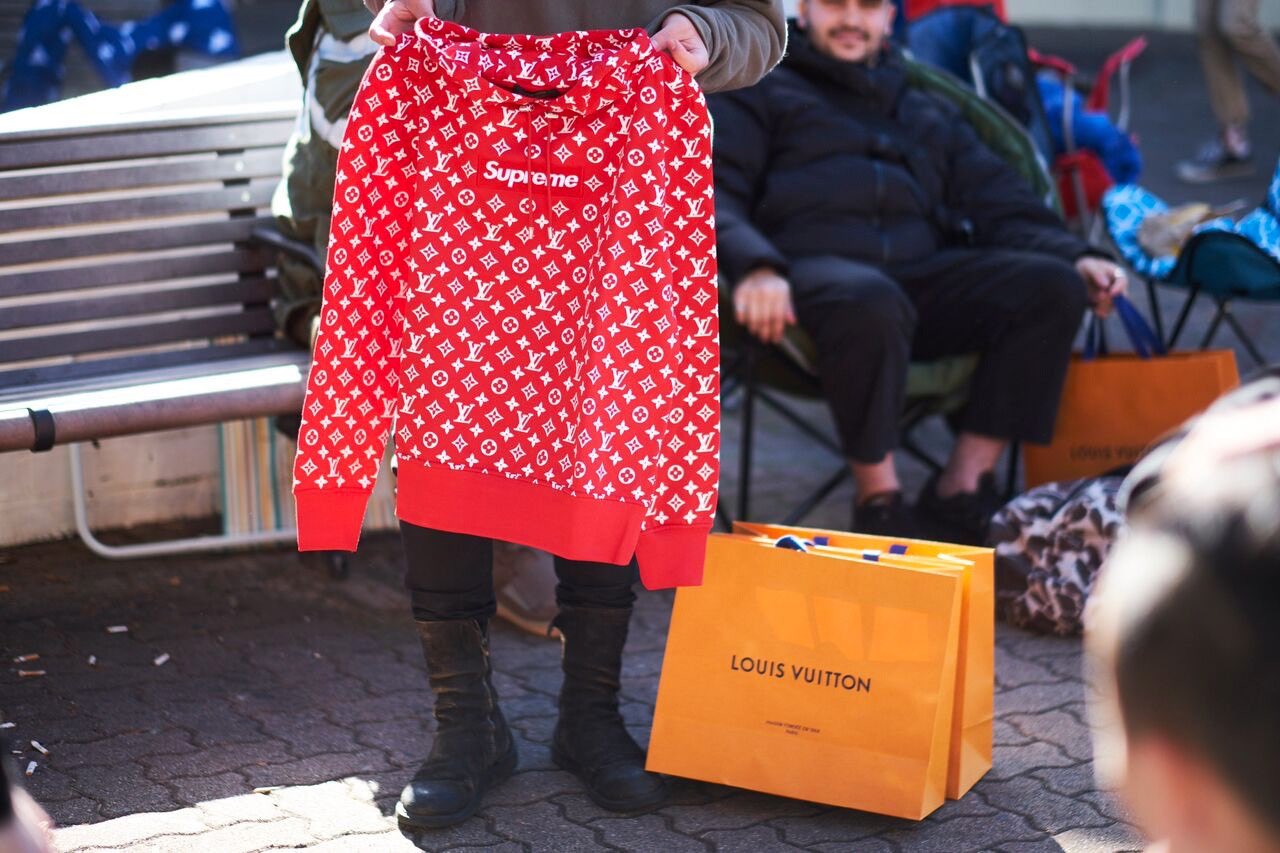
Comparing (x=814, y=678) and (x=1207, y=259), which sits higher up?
(x=1207, y=259)

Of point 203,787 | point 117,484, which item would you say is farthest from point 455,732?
point 117,484

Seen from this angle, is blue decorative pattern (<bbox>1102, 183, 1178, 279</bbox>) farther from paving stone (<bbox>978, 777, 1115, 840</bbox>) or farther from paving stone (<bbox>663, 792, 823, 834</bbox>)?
paving stone (<bbox>663, 792, 823, 834</bbox>)

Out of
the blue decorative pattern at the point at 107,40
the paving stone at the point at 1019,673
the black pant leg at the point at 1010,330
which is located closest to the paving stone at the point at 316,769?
the paving stone at the point at 1019,673

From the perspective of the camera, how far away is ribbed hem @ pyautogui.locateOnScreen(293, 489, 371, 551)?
264 cm

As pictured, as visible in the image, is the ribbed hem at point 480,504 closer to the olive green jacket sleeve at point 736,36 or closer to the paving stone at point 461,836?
the paving stone at point 461,836

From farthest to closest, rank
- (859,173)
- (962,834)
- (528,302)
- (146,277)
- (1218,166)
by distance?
(1218,166), (859,173), (146,277), (962,834), (528,302)

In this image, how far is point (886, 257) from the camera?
4.34 metres

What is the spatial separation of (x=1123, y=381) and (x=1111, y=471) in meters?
0.37

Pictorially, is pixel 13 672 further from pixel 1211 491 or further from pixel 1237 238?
pixel 1237 238

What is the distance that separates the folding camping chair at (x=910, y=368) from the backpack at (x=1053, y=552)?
539 mm

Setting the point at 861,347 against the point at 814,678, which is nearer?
the point at 814,678

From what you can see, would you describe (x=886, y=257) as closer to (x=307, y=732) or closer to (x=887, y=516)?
(x=887, y=516)

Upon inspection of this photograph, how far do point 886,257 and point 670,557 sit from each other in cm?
198

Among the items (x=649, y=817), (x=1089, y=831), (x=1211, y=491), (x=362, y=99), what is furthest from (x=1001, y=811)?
(x=1211, y=491)
